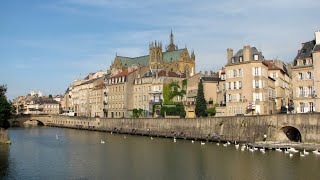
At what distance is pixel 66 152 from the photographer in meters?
60.9

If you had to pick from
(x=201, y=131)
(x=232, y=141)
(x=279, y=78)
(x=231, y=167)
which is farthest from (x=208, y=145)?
(x=279, y=78)

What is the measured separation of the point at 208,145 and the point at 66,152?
70.0 feet

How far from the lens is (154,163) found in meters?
48.3

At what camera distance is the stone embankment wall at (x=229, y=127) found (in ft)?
189

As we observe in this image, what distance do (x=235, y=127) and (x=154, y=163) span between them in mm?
23661

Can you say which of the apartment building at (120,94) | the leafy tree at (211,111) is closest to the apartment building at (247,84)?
the leafy tree at (211,111)

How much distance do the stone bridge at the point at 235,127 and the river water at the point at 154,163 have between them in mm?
5528

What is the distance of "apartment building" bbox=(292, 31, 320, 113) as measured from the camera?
217 ft

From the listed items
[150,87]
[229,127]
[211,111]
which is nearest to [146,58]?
[150,87]

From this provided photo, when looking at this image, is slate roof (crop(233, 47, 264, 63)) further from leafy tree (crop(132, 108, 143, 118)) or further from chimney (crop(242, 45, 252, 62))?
leafy tree (crop(132, 108, 143, 118))

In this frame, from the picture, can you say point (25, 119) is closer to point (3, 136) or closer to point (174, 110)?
point (174, 110)

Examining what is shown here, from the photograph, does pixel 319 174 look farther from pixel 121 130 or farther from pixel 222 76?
pixel 121 130

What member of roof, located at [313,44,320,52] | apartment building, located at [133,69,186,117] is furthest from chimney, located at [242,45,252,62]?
apartment building, located at [133,69,186,117]

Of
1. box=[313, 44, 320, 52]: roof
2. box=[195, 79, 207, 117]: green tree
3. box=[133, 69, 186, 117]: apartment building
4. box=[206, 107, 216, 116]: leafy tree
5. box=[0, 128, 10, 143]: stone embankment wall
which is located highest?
box=[313, 44, 320, 52]: roof
